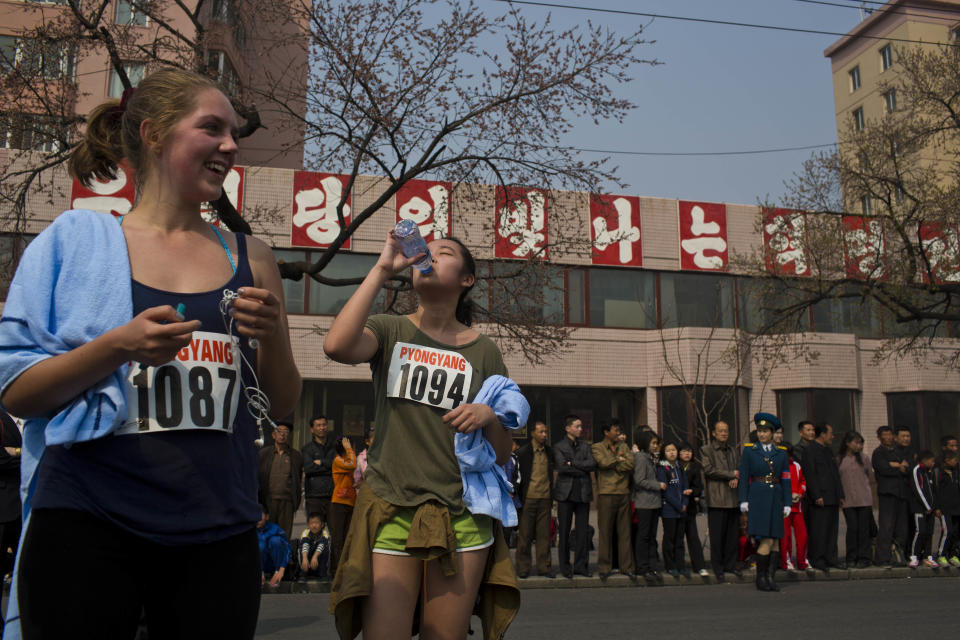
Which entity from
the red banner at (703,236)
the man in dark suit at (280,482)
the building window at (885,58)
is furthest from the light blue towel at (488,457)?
the building window at (885,58)

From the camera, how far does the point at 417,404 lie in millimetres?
3398

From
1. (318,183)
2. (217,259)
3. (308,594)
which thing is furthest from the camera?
(318,183)

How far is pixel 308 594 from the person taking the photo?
10.2m

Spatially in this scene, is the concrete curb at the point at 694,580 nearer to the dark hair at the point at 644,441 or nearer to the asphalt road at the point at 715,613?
the asphalt road at the point at 715,613

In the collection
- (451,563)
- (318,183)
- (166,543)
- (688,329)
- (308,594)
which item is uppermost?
(318,183)

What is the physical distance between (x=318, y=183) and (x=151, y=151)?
19.9m

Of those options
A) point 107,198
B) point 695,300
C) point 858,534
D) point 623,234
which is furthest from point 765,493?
point 107,198

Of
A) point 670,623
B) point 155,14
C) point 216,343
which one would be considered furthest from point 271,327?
point 155,14

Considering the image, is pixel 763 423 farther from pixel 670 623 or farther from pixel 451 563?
pixel 451 563

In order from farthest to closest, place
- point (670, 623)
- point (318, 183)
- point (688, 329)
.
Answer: point (688, 329) → point (318, 183) → point (670, 623)

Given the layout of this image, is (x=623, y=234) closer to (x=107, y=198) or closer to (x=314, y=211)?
(x=314, y=211)

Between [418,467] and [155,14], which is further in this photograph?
[155,14]

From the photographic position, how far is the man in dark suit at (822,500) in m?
12.7

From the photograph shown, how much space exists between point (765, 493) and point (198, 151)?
10474 mm
